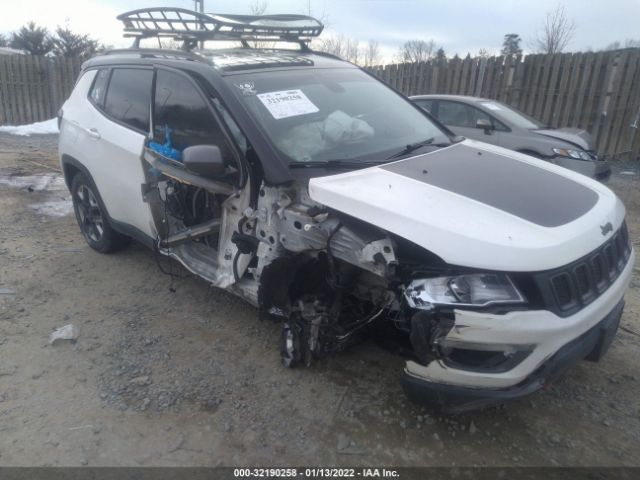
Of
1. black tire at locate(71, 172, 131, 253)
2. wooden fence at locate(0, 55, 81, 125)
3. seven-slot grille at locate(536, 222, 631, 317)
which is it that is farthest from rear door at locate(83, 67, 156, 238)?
wooden fence at locate(0, 55, 81, 125)

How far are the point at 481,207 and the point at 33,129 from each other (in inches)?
576

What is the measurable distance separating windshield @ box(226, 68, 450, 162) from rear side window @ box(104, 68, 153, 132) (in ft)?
3.26

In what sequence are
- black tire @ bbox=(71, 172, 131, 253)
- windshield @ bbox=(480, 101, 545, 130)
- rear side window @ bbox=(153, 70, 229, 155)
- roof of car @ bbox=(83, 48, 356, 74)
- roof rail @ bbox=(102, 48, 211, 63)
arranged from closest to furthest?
rear side window @ bbox=(153, 70, 229, 155)
roof of car @ bbox=(83, 48, 356, 74)
roof rail @ bbox=(102, 48, 211, 63)
black tire @ bbox=(71, 172, 131, 253)
windshield @ bbox=(480, 101, 545, 130)

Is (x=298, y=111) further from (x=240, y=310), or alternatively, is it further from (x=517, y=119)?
(x=517, y=119)

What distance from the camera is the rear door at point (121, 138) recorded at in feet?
12.4

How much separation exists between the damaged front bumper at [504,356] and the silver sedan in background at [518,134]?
15.8 feet

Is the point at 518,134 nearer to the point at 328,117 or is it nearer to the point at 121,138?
the point at 328,117

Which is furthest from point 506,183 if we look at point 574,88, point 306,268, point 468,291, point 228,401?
point 574,88

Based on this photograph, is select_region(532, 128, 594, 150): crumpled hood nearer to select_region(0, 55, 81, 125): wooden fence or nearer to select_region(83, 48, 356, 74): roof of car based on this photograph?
select_region(83, 48, 356, 74): roof of car

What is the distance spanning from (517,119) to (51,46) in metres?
23.8

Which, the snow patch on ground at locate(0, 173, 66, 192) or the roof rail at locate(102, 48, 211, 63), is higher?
the roof rail at locate(102, 48, 211, 63)

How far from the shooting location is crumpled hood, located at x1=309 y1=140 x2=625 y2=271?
2115mm

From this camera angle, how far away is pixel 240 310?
3.85 metres

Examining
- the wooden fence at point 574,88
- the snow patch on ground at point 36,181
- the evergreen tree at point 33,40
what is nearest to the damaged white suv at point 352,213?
the snow patch on ground at point 36,181
